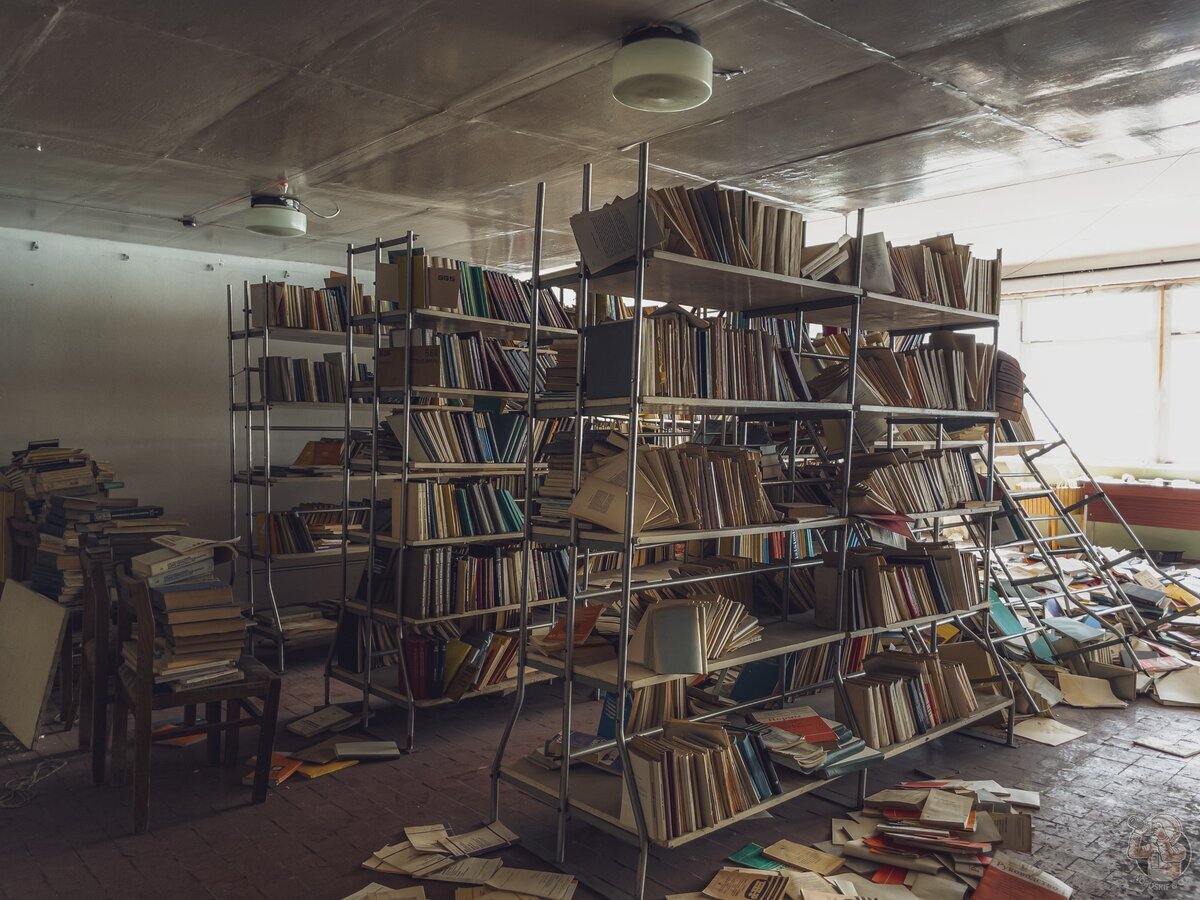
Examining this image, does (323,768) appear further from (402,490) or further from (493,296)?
(493,296)

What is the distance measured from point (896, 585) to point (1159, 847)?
1.36 m

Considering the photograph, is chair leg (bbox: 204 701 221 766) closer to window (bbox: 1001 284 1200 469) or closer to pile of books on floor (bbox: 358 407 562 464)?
pile of books on floor (bbox: 358 407 562 464)

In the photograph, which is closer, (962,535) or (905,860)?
(905,860)

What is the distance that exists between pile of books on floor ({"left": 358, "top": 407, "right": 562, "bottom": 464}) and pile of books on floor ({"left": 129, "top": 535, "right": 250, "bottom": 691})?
A: 122cm

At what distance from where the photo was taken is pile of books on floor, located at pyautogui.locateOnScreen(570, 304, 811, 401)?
2.91 m

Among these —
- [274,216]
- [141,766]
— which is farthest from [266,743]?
[274,216]

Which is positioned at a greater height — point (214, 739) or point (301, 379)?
point (301, 379)

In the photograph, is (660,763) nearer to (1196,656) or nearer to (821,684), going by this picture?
(821,684)

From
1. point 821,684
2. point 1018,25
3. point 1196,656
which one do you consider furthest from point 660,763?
point 1196,656

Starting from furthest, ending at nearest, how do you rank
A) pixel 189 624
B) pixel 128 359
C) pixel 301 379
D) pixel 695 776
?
1. pixel 128 359
2. pixel 301 379
3. pixel 189 624
4. pixel 695 776

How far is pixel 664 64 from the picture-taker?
325 cm

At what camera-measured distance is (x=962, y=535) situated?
900 cm

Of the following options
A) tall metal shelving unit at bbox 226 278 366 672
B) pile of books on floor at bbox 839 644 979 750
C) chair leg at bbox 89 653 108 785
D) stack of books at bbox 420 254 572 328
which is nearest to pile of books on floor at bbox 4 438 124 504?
tall metal shelving unit at bbox 226 278 366 672

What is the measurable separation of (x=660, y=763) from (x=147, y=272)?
621 cm
